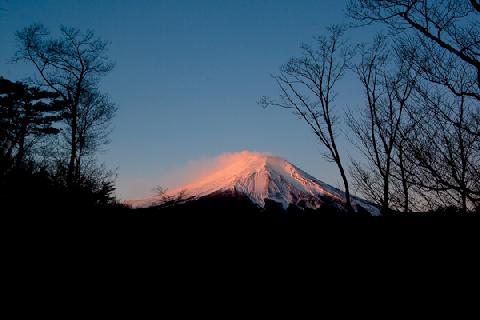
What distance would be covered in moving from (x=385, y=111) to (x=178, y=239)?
12064 mm

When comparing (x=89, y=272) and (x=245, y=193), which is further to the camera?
(x=245, y=193)

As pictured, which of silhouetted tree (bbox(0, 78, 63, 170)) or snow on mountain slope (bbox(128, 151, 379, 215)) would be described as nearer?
silhouetted tree (bbox(0, 78, 63, 170))

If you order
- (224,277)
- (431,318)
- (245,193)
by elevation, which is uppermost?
(245,193)

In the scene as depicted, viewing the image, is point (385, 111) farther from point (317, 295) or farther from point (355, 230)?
point (317, 295)

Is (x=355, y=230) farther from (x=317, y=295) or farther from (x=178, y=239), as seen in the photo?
(x=178, y=239)

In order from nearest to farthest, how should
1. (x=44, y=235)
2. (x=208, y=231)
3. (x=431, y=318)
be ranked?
(x=431, y=318), (x=44, y=235), (x=208, y=231)

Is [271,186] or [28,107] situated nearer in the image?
[28,107]

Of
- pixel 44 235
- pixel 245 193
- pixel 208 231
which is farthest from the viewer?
pixel 245 193

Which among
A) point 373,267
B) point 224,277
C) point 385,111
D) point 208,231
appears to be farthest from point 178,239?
point 385,111

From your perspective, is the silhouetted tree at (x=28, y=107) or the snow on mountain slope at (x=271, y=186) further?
the snow on mountain slope at (x=271, y=186)

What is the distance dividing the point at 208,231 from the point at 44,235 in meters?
2.65

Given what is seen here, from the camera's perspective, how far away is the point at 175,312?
3.41 meters

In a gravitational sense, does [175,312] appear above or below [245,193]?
below

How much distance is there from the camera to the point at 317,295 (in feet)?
12.2
